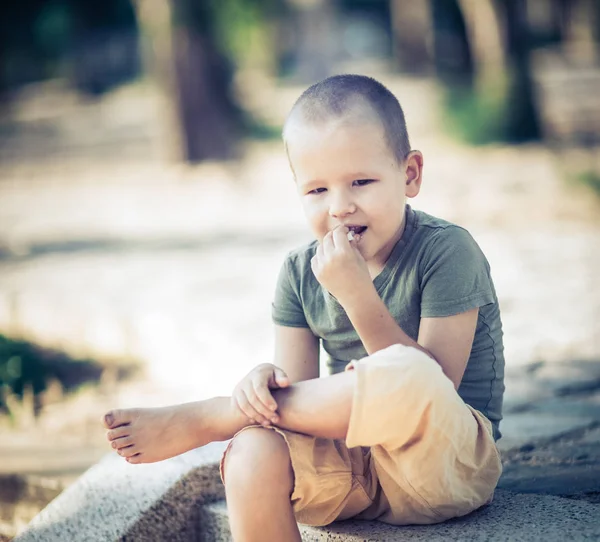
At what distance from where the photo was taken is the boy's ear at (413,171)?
6.59ft

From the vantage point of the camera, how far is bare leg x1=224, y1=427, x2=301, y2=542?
1.66m

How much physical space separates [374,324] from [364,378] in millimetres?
201

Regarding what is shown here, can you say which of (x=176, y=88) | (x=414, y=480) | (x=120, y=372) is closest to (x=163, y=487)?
(x=414, y=480)

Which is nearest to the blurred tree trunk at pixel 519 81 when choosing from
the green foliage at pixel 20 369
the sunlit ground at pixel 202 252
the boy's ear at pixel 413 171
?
the sunlit ground at pixel 202 252

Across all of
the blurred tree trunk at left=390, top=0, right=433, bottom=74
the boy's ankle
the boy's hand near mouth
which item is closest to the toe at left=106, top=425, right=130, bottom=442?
the boy's ankle

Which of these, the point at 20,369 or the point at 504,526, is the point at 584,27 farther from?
the point at 504,526

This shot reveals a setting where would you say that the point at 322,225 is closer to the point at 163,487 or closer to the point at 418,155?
the point at 418,155

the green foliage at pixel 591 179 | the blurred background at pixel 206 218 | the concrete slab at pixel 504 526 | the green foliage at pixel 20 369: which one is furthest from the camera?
Result: the green foliage at pixel 591 179

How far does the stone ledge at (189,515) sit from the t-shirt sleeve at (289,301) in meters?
0.46

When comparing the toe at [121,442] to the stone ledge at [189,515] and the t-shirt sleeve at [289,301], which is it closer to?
the stone ledge at [189,515]

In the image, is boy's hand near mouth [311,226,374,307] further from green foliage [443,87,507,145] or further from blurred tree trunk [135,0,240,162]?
green foliage [443,87,507,145]

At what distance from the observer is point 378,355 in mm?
1625

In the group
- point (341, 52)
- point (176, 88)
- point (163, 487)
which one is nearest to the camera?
point (163, 487)

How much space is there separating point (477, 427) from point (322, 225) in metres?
0.59
